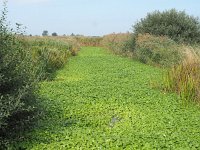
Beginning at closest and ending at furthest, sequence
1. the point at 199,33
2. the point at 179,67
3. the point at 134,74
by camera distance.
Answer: the point at 179,67
the point at 134,74
the point at 199,33

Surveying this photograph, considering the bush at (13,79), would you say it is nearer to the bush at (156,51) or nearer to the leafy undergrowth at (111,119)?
the leafy undergrowth at (111,119)

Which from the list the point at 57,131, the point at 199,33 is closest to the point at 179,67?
the point at 57,131

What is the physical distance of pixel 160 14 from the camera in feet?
81.3

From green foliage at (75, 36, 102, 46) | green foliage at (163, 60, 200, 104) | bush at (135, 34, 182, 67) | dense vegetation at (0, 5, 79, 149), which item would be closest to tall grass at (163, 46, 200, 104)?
green foliage at (163, 60, 200, 104)

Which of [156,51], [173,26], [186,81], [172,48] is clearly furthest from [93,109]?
[173,26]

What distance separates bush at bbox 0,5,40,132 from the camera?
6232mm

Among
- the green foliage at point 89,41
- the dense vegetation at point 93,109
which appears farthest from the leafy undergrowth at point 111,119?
the green foliage at point 89,41

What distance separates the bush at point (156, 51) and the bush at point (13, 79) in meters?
9.19

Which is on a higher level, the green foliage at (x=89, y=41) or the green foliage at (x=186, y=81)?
the green foliage at (x=89, y=41)

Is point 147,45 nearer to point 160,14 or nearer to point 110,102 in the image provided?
point 160,14

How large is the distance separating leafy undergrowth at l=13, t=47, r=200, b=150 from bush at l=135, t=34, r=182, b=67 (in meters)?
5.52

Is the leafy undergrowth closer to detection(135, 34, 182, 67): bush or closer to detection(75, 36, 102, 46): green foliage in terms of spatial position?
detection(135, 34, 182, 67): bush

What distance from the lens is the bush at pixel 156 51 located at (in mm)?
16489

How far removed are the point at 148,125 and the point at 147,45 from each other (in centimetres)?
1264
